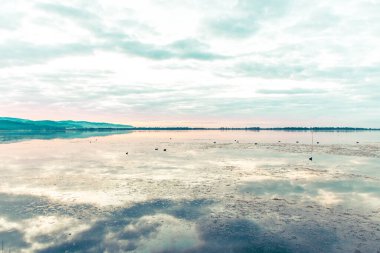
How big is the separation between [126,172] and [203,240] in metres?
27.0

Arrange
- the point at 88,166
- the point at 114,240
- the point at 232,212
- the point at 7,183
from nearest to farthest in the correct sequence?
the point at 114,240 < the point at 232,212 < the point at 7,183 < the point at 88,166

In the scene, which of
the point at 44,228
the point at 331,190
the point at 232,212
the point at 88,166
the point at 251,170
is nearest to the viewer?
the point at 44,228

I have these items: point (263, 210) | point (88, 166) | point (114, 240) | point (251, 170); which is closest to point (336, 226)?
point (263, 210)

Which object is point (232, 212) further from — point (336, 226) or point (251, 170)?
point (251, 170)

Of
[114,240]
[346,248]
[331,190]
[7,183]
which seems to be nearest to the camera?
[346,248]

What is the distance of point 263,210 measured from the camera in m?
25.8

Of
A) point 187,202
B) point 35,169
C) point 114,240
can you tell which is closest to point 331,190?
point 187,202

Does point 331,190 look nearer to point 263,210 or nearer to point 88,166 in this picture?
point 263,210

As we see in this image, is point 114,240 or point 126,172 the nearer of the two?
point 114,240

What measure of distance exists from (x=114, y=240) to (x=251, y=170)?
1194 inches

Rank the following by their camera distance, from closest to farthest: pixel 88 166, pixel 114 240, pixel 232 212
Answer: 1. pixel 114 240
2. pixel 232 212
3. pixel 88 166

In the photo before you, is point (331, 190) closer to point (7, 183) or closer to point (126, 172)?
point (126, 172)

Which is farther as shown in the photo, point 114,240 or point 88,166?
point 88,166

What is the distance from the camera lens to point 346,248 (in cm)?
1822
